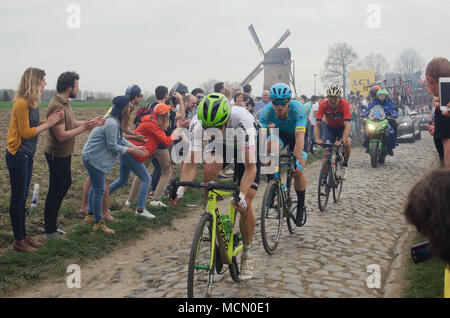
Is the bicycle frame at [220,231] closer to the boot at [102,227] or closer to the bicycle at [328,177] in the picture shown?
the boot at [102,227]

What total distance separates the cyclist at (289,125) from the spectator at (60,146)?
265 cm

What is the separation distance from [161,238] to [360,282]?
3.62 meters

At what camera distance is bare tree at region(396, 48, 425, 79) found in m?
106

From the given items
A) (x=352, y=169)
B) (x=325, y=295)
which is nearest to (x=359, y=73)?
(x=352, y=169)

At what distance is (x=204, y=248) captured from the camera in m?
4.51

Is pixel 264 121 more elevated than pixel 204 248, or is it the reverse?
pixel 264 121

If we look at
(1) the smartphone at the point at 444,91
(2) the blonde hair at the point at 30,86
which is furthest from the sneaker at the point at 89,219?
(1) the smartphone at the point at 444,91

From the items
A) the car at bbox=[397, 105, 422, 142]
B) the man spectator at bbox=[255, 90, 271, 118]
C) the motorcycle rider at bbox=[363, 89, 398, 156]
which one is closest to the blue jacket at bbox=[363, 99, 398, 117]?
the motorcycle rider at bbox=[363, 89, 398, 156]

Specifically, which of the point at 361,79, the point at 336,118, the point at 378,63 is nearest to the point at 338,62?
the point at 378,63

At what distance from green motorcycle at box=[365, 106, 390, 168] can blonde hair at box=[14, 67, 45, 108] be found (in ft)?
35.7

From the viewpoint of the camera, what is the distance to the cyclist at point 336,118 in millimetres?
9141

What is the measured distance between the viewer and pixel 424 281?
489cm

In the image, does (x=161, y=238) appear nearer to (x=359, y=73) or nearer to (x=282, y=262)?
(x=282, y=262)

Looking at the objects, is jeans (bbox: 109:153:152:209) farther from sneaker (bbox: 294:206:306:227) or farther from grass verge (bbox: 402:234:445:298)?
grass verge (bbox: 402:234:445:298)
